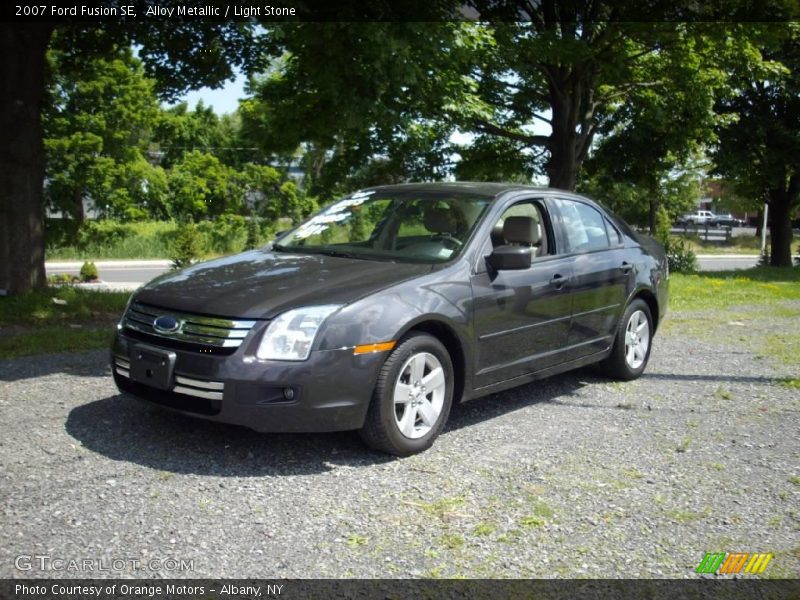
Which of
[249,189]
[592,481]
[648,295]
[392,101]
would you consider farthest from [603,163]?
[249,189]

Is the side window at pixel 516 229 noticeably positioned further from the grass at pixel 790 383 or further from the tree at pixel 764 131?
the tree at pixel 764 131

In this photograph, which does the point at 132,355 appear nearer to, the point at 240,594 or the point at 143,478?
the point at 143,478

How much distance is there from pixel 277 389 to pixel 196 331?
605 millimetres

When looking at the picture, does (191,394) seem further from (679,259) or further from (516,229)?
(679,259)

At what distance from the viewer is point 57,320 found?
9.46 meters

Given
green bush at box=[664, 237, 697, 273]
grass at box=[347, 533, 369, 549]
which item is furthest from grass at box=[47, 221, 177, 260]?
grass at box=[347, 533, 369, 549]

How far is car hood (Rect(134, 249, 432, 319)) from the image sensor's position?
4629 mm

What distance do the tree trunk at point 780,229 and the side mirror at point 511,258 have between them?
963 inches

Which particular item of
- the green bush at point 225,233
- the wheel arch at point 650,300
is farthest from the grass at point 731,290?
the green bush at point 225,233

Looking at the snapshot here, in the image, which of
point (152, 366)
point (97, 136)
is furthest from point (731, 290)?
point (97, 136)

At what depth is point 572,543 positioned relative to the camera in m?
3.75

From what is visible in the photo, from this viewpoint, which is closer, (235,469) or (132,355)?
(235,469)

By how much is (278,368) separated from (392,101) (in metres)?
6.15

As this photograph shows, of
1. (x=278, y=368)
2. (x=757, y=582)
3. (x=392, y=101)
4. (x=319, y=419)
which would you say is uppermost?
(x=392, y=101)
